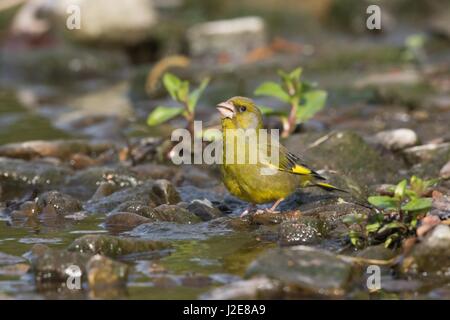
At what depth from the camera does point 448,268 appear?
209 inches

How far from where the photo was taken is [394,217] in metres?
5.77

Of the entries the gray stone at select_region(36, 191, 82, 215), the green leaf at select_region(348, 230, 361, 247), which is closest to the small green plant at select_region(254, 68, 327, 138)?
the gray stone at select_region(36, 191, 82, 215)

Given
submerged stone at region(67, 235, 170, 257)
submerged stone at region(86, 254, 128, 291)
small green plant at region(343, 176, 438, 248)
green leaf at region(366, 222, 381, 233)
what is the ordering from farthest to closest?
submerged stone at region(67, 235, 170, 257) → green leaf at region(366, 222, 381, 233) → small green plant at region(343, 176, 438, 248) → submerged stone at region(86, 254, 128, 291)

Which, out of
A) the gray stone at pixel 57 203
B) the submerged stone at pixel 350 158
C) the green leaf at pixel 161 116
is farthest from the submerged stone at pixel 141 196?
the submerged stone at pixel 350 158

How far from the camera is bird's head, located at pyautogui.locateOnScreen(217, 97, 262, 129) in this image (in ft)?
22.7

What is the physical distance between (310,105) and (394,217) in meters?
3.36

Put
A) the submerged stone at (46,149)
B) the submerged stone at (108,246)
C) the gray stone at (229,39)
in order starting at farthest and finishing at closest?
the gray stone at (229,39) → the submerged stone at (46,149) → the submerged stone at (108,246)

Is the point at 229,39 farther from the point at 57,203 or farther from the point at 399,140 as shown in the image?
the point at 57,203

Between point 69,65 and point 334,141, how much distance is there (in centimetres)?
1020

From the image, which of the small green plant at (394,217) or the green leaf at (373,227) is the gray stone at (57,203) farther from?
the green leaf at (373,227)

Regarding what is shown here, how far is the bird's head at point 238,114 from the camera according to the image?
691 centimetres

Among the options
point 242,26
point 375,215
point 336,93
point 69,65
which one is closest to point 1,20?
point 69,65

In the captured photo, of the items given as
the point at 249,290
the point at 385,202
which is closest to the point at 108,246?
the point at 249,290

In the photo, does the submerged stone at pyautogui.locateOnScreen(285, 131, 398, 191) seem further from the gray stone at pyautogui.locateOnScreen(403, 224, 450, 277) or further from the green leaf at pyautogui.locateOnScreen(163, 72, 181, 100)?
the gray stone at pyautogui.locateOnScreen(403, 224, 450, 277)
